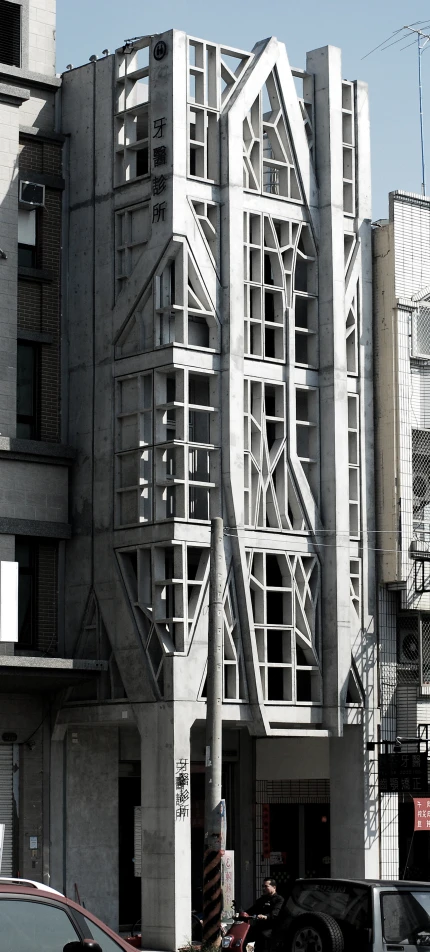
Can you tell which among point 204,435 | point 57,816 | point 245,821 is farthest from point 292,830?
point 204,435

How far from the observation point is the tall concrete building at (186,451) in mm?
35938

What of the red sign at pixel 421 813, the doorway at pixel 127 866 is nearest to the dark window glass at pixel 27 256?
the doorway at pixel 127 866

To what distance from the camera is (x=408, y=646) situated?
133 feet

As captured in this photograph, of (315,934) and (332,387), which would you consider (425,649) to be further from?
(315,934)

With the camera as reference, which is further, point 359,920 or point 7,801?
point 7,801

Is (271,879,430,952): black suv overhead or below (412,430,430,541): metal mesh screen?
below

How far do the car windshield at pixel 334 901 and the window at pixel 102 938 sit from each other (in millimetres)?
6797

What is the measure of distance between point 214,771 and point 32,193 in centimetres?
1664

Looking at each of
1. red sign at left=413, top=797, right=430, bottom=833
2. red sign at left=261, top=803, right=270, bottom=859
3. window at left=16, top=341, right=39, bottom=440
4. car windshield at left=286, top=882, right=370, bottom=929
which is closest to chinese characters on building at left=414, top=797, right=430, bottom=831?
red sign at left=413, top=797, right=430, bottom=833

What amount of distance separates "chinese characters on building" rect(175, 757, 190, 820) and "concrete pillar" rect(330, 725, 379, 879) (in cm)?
549

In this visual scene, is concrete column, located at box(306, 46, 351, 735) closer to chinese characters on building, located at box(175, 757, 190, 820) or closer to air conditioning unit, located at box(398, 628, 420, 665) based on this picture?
air conditioning unit, located at box(398, 628, 420, 665)

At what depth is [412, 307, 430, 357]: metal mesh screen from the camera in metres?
40.7

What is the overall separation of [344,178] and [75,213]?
670cm

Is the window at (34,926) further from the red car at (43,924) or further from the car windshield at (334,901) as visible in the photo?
the car windshield at (334,901)
